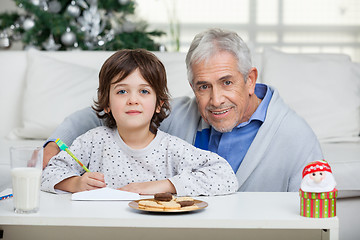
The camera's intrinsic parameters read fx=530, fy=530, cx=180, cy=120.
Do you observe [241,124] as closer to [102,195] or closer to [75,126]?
[75,126]

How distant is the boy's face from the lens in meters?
1.41

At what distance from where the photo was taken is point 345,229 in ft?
6.47

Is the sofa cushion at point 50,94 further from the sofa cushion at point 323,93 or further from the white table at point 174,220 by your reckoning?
the white table at point 174,220

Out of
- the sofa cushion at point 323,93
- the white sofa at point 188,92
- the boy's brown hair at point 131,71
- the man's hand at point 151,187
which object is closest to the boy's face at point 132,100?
the boy's brown hair at point 131,71

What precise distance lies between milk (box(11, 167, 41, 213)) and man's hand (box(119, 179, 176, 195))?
0.27m

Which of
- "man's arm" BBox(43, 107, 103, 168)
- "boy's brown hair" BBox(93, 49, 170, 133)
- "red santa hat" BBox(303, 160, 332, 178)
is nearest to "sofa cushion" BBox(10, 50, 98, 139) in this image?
"man's arm" BBox(43, 107, 103, 168)

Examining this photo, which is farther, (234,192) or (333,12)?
(333,12)

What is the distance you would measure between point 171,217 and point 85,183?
331 mm

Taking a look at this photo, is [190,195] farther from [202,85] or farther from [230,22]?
[230,22]

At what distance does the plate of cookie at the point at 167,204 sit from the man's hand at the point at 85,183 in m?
0.18

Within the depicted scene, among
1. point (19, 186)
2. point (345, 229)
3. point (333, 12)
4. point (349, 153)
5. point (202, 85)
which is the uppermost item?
point (333, 12)

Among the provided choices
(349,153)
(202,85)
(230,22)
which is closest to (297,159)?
(202,85)

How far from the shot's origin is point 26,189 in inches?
42.5

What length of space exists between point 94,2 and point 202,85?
2024 millimetres
